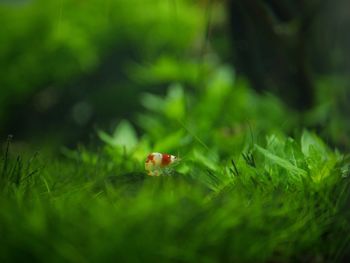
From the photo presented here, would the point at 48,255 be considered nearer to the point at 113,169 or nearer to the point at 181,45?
the point at 113,169

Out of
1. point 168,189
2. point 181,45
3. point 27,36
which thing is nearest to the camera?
point 168,189

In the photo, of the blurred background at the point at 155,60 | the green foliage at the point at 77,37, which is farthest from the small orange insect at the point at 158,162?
the green foliage at the point at 77,37

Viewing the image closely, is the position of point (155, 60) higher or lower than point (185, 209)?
lower

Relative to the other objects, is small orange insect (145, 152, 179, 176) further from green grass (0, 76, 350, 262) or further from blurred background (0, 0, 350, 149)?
blurred background (0, 0, 350, 149)

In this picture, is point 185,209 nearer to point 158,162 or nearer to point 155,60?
point 158,162

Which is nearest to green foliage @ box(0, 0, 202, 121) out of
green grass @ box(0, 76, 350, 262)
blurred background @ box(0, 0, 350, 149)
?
blurred background @ box(0, 0, 350, 149)

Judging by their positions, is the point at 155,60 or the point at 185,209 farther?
the point at 155,60

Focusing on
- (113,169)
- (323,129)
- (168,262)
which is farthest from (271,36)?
(168,262)

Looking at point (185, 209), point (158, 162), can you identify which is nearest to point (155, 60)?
point (158, 162)
